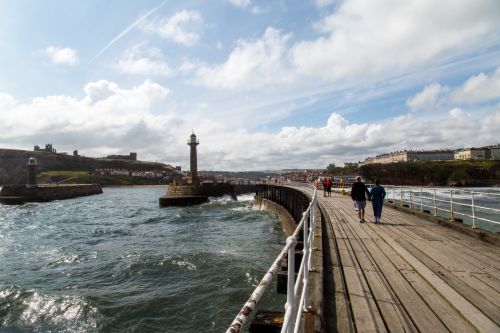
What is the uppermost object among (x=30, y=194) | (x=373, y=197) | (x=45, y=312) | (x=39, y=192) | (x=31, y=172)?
(x=31, y=172)

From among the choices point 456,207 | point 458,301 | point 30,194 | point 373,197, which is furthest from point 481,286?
point 30,194

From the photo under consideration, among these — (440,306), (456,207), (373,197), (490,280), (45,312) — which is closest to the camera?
(440,306)

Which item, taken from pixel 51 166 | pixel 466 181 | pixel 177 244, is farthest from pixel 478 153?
pixel 51 166

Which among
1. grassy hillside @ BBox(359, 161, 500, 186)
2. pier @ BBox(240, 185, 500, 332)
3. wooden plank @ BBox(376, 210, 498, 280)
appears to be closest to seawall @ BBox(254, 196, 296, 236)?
wooden plank @ BBox(376, 210, 498, 280)

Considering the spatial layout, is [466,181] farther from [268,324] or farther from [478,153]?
[268,324]

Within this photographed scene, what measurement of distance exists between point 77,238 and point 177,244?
7693 millimetres

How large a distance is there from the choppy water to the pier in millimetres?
3398

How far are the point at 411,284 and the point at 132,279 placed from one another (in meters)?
10.2

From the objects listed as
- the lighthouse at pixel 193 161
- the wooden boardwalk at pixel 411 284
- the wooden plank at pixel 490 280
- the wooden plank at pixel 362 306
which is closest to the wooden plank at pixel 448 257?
the wooden boardwalk at pixel 411 284

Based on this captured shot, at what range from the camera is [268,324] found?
142 inches

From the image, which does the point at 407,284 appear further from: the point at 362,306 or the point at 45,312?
the point at 45,312

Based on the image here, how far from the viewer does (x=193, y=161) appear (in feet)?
204

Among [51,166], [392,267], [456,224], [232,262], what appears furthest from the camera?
[51,166]

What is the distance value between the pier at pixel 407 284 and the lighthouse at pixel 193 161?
52795 millimetres
